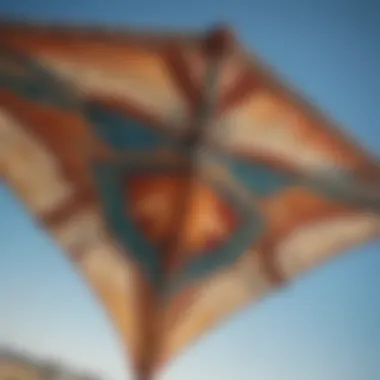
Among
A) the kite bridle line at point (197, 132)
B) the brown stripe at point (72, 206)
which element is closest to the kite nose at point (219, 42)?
the kite bridle line at point (197, 132)

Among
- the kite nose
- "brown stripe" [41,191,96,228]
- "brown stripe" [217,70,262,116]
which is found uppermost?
the kite nose

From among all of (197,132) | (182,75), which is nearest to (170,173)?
(197,132)

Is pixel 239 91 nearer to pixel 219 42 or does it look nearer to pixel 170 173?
pixel 219 42

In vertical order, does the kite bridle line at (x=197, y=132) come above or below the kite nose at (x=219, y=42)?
below

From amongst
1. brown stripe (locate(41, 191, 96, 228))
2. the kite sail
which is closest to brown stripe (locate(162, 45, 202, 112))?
the kite sail

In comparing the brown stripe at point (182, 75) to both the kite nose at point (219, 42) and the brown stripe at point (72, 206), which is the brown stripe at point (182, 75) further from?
the brown stripe at point (72, 206)

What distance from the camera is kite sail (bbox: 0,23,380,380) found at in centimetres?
190

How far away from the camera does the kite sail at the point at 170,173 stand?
1.90 meters

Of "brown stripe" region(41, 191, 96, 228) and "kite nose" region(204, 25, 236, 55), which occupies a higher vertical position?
"kite nose" region(204, 25, 236, 55)

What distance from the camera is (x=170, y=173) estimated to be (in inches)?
78.0

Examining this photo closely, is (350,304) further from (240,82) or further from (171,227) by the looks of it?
(240,82)

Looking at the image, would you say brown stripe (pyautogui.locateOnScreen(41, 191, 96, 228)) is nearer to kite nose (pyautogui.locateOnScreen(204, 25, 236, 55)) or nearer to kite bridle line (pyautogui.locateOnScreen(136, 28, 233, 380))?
kite bridle line (pyautogui.locateOnScreen(136, 28, 233, 380))

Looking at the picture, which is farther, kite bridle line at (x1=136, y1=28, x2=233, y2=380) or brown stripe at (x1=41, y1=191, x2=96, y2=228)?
brown stripe at (x1=41, y1=191, x2=96, y2=228)

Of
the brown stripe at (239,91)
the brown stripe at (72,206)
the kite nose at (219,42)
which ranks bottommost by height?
the brown stripe at (72,206)
